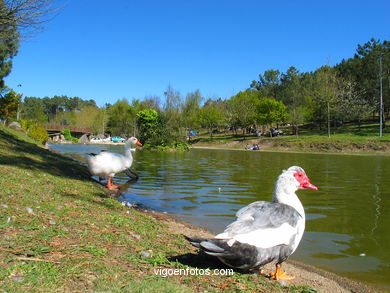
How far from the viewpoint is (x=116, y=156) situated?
42.0 ft

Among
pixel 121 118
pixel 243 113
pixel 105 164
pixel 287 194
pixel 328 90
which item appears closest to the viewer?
pixel 287 194

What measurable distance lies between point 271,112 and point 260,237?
70.2 m

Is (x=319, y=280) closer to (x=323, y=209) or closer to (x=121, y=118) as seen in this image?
(x=323, y=209)

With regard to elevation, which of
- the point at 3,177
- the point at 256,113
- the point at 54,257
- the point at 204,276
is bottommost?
the point at 204,276

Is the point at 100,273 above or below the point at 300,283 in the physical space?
above

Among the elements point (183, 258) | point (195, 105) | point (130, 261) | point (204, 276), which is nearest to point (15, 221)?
point (130, 261)

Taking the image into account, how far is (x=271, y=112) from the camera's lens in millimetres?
72062

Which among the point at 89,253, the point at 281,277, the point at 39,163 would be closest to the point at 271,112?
the point at 39,163

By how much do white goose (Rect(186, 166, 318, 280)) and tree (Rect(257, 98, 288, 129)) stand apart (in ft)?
228

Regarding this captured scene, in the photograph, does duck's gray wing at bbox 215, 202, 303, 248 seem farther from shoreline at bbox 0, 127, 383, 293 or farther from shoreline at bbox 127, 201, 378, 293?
shoreline at bbox 127, 201, 378, 293

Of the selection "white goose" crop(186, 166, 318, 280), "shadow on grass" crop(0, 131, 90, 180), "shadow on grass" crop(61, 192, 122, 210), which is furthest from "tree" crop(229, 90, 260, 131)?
"white goose" crop(186, 166, 318, 280)

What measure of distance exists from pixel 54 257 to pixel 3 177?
4949 mm

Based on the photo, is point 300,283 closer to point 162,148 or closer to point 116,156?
point 116,156

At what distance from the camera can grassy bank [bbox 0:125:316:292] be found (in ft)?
11.3
